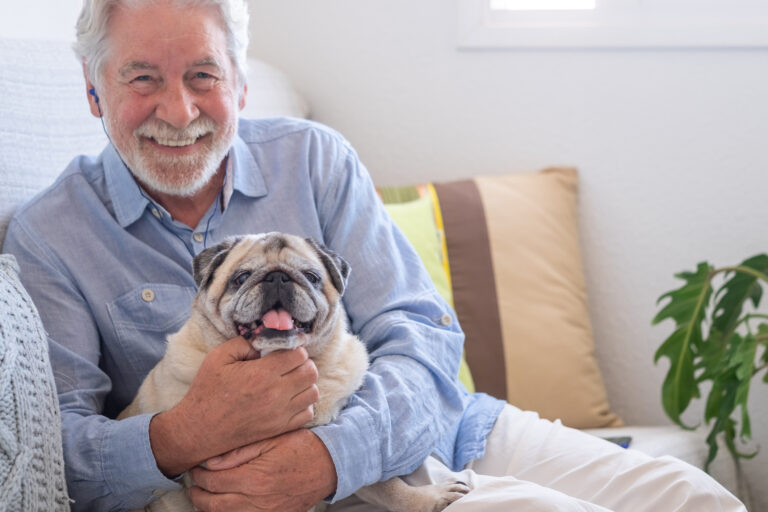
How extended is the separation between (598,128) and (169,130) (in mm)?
1360

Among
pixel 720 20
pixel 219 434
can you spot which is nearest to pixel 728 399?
pixel 720 20

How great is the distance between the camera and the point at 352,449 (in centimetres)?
119

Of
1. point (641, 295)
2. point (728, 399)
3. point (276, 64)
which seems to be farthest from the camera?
point (276, 64)

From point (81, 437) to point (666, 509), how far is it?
848 millimetres

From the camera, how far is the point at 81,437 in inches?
47.8

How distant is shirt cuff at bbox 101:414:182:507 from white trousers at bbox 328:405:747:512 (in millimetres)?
296

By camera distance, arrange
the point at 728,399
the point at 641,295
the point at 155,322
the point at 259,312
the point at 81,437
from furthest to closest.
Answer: the point at 641,295 < the point at 728,399 < the point at 155,322 < the point at 81,437 < the point at 259,312

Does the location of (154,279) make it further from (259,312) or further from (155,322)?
(259,312)

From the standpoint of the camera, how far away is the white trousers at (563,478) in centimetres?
113

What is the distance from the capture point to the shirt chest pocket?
1365 mm

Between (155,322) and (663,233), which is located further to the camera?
(663,233)

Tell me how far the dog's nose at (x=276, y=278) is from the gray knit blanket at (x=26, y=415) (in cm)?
32

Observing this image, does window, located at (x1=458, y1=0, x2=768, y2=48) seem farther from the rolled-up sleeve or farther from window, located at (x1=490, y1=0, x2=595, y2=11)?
the rolled-up sleeve

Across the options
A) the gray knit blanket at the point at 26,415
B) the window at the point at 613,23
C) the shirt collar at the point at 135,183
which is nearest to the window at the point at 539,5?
the window at the point at 613,23
